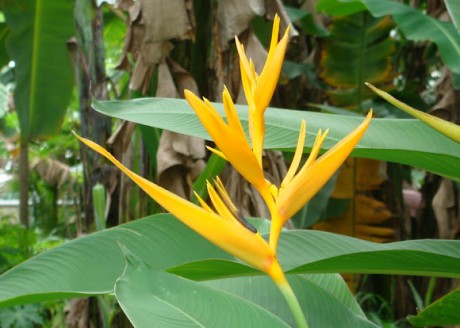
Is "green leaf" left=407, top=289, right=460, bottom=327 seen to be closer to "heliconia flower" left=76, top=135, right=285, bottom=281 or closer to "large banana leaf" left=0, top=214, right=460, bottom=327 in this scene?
"large banana leaf" left=0, top=214, right=460, bottom=327

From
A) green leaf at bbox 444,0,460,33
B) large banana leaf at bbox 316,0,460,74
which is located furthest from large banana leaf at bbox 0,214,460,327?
large banana leaf at bbox 316,0,460,74

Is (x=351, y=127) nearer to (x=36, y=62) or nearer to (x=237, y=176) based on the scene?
(x=237, y=176)

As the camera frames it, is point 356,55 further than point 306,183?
Yes

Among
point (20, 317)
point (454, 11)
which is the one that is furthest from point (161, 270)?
point (20, 317)

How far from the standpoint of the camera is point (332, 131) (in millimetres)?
751

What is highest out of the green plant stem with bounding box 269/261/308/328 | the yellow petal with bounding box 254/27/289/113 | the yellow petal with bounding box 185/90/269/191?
the yellow petal with bounding box 254/27/289/113

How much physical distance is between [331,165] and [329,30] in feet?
6.59

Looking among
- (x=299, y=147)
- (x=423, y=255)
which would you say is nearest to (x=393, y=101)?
(x=299, y=147)

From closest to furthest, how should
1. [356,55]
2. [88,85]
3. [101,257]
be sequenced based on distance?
[101,257], [88,85], [356,55]

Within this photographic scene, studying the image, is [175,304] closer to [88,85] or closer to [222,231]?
[222,231]

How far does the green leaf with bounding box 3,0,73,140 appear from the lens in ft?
7.42

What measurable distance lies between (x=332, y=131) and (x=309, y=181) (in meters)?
0.43

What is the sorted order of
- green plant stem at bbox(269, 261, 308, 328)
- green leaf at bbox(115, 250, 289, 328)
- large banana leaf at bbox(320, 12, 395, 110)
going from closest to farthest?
green plant stem at bbox(269, 261, 308, 328) < green leaf at bbox(115, 250, 289, 328) < large banana leaf at bbox(320, 12, 395, 110)

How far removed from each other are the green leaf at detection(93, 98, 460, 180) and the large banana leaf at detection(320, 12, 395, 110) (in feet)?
4.81
